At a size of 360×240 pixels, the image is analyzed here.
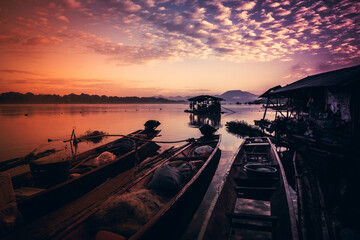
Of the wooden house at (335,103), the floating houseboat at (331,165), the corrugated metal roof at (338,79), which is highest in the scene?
the corrugated metal roof at (338,79)

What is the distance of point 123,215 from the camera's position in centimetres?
360

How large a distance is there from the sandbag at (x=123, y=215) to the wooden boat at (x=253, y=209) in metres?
1.27

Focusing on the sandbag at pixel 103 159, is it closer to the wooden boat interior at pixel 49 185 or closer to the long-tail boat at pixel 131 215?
the wooden boat interior at pixel 49 185

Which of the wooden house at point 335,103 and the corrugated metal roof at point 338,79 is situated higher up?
the corrugated metal roof at point 338,79

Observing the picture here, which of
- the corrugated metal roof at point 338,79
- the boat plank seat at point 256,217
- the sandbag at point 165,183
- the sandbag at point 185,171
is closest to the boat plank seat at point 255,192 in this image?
the boat plank seat at point 256,217

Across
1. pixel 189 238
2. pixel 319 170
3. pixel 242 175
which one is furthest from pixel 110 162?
pixel 319 170

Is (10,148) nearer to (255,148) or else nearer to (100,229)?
(100,229)

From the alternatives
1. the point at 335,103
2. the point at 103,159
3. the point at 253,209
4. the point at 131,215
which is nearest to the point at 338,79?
the point at 335,103

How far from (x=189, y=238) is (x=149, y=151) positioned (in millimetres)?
9184

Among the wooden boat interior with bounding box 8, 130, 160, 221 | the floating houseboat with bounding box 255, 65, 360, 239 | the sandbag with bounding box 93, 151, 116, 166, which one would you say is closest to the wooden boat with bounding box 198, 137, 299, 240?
the floating houseboat with bounding box 255, 65, 360, 239

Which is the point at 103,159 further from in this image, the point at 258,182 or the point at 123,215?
the point at 258,182

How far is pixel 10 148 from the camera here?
15.5 metres

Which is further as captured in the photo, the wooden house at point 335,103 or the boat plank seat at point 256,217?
the wooden house at point 335,103

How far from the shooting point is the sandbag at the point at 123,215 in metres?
3.45
